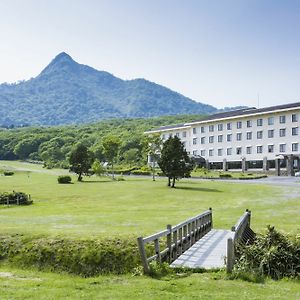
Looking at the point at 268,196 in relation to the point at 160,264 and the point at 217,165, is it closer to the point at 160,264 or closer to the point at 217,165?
the point at 160,264

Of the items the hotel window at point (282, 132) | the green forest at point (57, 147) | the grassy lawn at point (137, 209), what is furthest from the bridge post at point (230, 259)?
the green forest at point (57, 147)

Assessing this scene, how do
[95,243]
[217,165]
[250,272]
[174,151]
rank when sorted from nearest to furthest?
[250,272] → [95,243] → [174,151] → [217,165]

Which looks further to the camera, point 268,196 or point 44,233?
point 268,196

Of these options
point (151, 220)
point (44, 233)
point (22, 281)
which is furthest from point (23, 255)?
point (151, 220)

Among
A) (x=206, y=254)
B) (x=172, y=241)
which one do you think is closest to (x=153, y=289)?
(x=172, y=241)

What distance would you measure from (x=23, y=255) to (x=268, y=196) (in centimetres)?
3169

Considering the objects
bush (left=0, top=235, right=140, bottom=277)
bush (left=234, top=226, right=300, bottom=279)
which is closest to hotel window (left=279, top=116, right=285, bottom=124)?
bush (left=0, top=235, right=140, bottom=277)

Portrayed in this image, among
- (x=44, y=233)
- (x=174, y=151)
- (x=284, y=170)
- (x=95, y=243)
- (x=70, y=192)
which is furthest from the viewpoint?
(x=284, y=170)

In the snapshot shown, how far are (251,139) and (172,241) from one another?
79554 mm

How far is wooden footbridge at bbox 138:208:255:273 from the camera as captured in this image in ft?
43.6

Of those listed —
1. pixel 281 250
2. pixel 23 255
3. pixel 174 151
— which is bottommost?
pixel 23 255

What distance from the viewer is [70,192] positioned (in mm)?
51062

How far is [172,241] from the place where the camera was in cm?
1625

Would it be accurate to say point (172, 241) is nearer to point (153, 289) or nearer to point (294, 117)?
point (153, 289)
